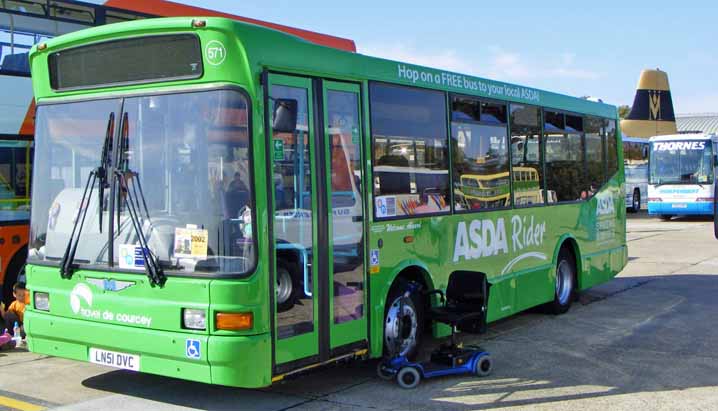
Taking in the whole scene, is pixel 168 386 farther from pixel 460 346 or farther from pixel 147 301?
pixel 460 346

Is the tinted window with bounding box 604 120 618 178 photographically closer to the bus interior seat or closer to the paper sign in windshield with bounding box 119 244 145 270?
the bus interior seat

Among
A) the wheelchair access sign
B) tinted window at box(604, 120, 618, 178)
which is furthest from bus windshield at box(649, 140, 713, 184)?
the wheelchair access sign

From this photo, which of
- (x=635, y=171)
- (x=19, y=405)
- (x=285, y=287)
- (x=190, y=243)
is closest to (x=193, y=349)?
(x=190, y=243)

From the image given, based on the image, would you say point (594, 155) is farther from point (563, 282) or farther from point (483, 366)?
point (483, 366)

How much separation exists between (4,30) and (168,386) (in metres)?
5.79

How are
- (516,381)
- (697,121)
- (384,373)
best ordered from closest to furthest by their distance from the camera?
(384,373) → (516,381) → (697,121)

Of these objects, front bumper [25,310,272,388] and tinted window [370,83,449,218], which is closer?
front bumper [25,310,272,388]

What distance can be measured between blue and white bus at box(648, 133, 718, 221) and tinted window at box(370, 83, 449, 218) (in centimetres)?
2344

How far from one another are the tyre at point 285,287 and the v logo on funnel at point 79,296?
4.92 ft

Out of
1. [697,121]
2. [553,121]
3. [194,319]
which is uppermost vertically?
[697,121]

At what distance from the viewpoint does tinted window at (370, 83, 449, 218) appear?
722 centimetres

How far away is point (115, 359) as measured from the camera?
237 inches

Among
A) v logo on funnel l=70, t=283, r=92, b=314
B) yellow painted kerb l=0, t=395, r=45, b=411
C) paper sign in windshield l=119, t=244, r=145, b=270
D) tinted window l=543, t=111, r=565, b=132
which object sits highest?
tinted window l=543, t=111, r=565, b=132

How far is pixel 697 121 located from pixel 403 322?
85.5m
